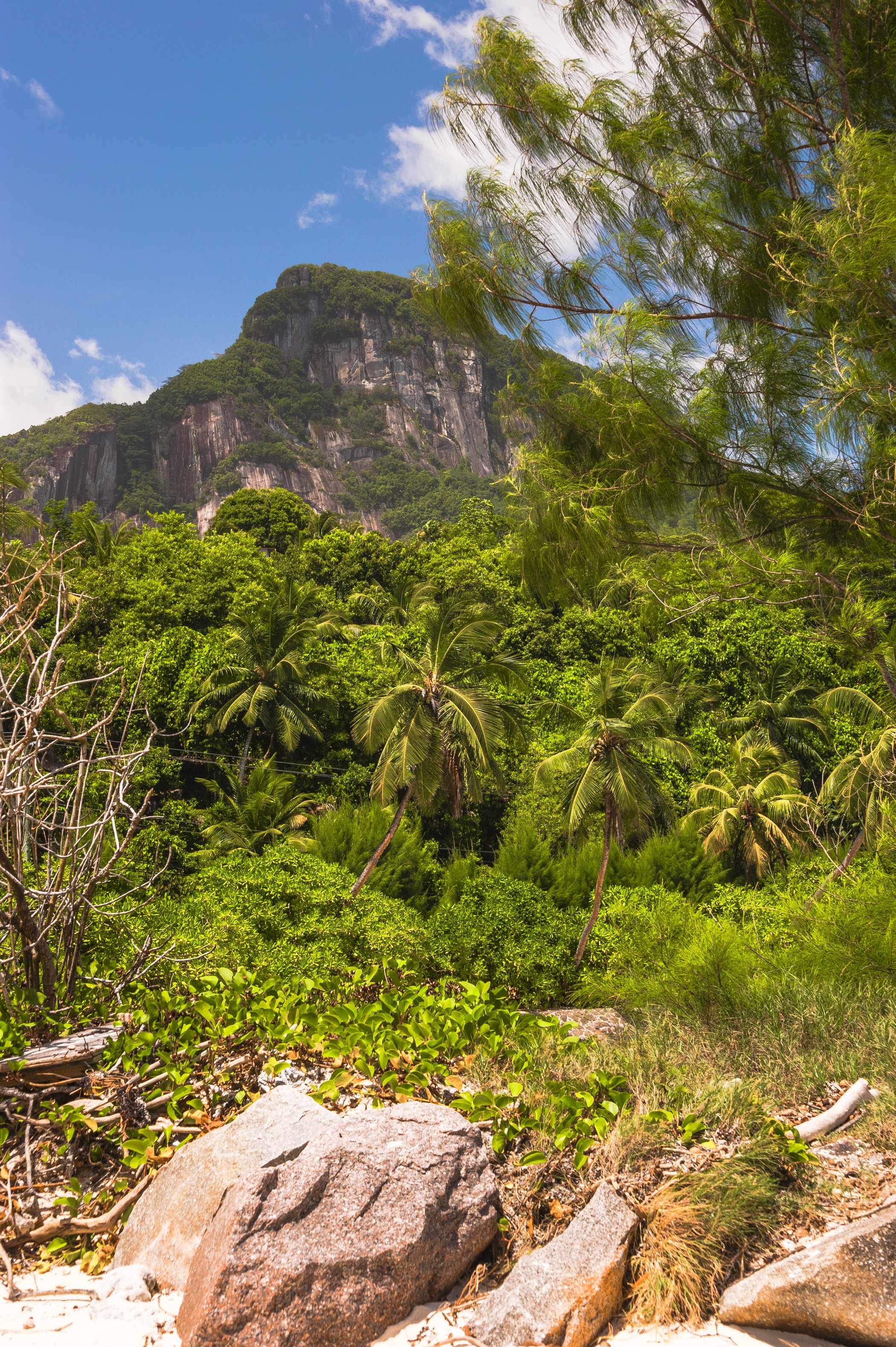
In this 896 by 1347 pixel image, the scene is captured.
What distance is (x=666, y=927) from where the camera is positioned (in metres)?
11.4

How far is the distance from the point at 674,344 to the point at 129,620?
18389 millimetres

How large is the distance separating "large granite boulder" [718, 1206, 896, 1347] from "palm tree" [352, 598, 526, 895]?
1212 centimetres

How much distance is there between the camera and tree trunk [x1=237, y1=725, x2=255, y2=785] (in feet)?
66.3

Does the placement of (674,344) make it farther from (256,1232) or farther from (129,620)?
(129,620)

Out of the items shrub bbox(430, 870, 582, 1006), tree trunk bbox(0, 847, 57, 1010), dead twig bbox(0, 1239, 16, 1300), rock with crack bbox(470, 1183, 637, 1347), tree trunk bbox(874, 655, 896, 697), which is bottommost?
shrub bbox(430, 870, 582, 1006)

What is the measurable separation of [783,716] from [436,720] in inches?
456

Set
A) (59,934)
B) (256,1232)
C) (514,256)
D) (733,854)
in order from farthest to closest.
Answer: (733,854)
(514,256)
(59,934)
(256,1232)

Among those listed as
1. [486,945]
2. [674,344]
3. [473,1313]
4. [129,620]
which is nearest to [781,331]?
[674,344]

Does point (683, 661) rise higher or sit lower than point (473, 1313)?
higher

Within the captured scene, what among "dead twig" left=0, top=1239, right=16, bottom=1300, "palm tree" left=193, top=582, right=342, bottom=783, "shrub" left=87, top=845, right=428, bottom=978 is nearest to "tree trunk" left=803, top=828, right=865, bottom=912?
"shrub" left=87, top=845, right=428, bottom=978

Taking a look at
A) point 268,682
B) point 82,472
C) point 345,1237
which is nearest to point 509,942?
point 345,1237

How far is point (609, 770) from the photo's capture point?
47.0ft

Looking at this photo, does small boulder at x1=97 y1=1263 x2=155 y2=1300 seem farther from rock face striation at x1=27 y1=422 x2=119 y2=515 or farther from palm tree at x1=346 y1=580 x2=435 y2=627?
rock face striation at x1=27 y1=422 x2=119 y2=515

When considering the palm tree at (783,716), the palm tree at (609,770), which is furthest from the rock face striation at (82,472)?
the palm tree at (609,770)
